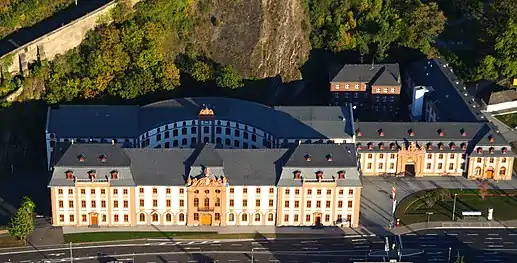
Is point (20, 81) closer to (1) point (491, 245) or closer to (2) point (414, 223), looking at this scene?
(2) point (414, 223)

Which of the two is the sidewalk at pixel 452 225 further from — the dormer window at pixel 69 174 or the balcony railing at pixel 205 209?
the dormer window at pixel 69 174

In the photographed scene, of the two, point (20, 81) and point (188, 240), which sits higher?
point (20, 81)

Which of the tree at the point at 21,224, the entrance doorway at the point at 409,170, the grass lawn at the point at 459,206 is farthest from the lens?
the entrance doorway at the point at 409,170

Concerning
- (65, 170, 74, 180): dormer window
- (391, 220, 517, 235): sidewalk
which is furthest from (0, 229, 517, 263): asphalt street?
(65, 170, 74, 180): dormer window

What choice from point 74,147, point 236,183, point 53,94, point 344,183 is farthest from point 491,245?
point 53,94

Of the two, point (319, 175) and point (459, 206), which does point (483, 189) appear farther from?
point (319, 175)

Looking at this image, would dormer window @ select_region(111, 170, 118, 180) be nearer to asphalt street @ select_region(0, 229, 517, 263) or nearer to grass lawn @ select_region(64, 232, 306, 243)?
grass lawn @ select_region(64, 232, 306, 243)

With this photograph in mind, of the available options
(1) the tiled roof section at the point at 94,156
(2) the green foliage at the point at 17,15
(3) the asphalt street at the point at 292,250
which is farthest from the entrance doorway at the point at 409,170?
(2) the green foliage at the point at 17,15
